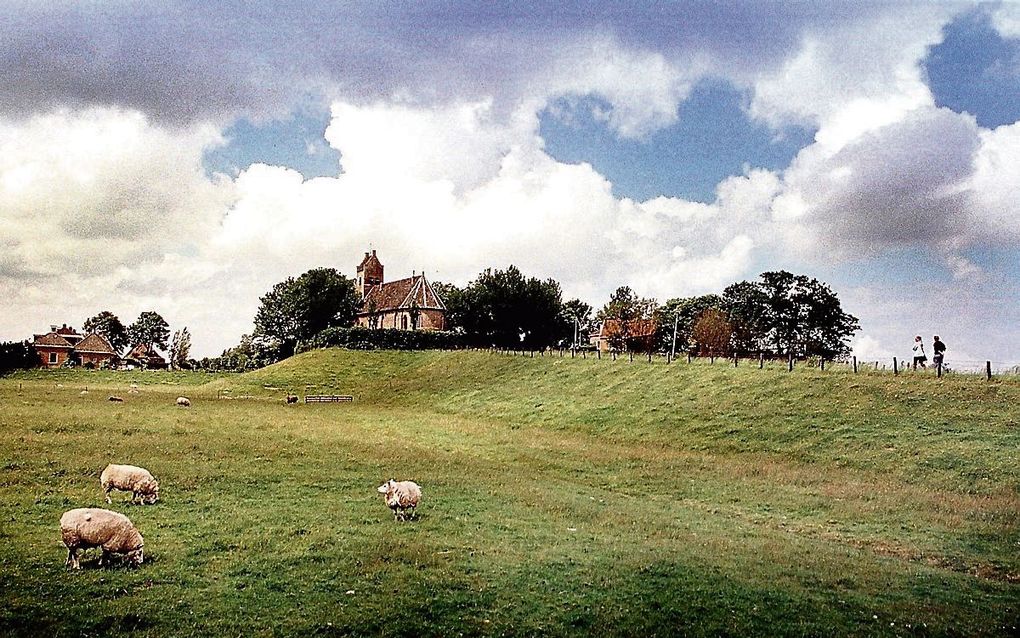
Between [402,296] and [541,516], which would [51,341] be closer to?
[541,516]

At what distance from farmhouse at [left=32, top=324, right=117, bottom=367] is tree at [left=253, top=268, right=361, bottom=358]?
1399 inches

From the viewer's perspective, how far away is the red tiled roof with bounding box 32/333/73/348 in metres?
18.3

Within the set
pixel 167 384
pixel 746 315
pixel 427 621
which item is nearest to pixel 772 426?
pixel 427 621

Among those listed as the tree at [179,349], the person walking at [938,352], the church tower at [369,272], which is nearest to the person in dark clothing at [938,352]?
the person walking at [938,352]

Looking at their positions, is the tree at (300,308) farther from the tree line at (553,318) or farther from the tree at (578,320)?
the tree at (578,320)

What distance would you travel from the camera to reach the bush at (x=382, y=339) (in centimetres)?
5372

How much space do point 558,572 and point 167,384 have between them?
3211 centimetres

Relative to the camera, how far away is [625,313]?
2443 inches

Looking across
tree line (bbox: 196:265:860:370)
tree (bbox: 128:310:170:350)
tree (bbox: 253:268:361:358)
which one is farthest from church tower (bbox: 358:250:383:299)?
tree (bbox: 128:310:170:350)

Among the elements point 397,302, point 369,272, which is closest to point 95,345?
point 397,302

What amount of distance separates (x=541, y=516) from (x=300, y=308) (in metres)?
49.9

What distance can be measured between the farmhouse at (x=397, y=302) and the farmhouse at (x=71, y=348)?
39640 millimetres

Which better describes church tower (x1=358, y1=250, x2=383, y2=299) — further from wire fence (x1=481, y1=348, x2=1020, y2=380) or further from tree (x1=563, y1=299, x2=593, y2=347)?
wire fence (x1=481, y1=348, x2=1020, y2=380)

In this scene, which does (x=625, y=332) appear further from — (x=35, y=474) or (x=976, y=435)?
(x=35, y=474)
